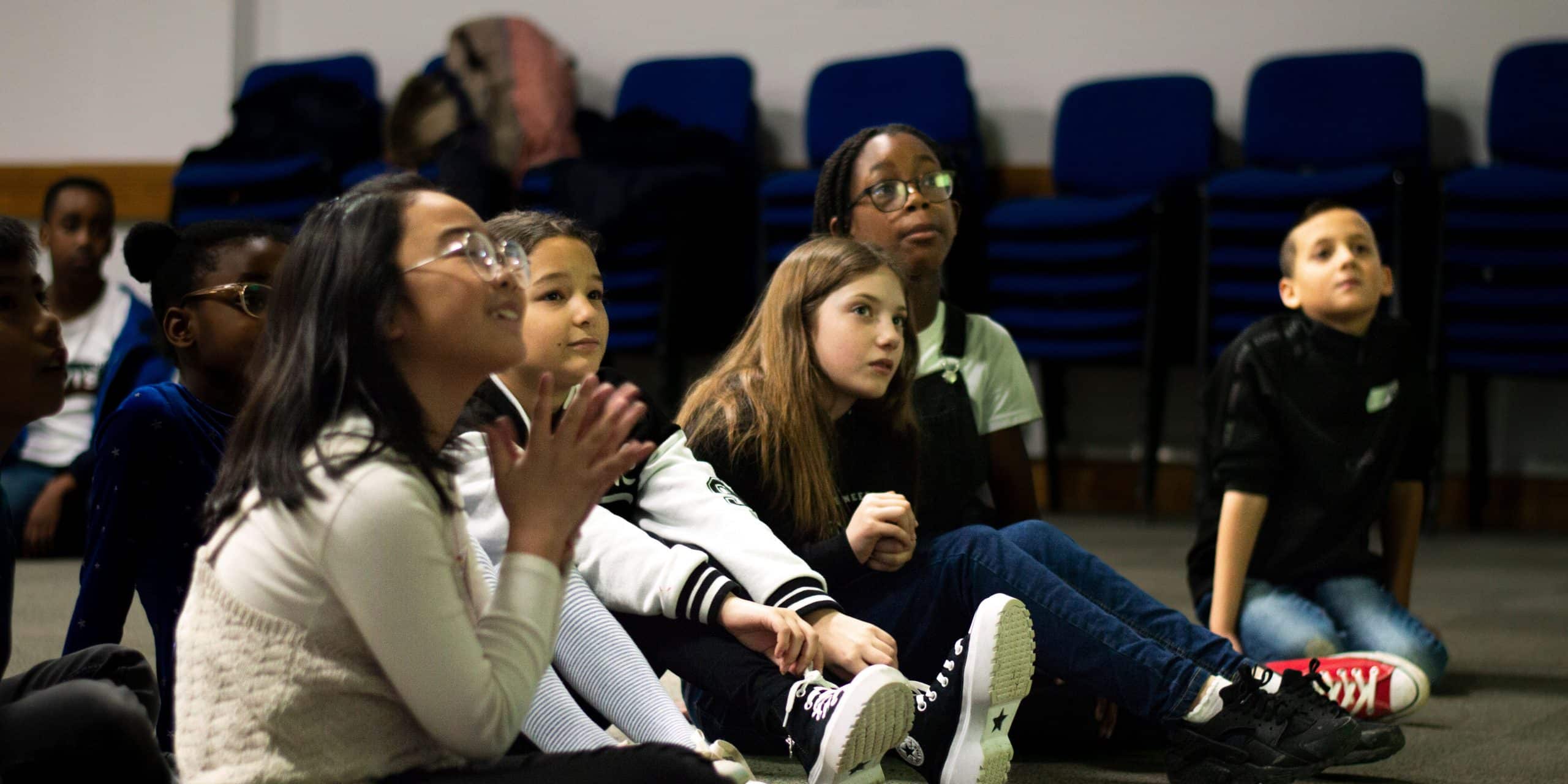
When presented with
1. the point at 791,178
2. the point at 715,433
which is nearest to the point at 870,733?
the point at 715,433

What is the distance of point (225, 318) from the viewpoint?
164 cm

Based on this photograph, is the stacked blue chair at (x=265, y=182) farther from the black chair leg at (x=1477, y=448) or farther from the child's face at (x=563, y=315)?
the black chair leg at (x=1477, y=448)

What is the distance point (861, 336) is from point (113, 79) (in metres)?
4.90

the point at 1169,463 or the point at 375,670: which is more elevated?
the point at 375,670

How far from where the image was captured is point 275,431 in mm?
1076

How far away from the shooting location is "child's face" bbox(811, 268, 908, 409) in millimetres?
1868

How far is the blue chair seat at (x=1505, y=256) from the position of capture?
391 cm

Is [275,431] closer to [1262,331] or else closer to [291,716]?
[291,716]

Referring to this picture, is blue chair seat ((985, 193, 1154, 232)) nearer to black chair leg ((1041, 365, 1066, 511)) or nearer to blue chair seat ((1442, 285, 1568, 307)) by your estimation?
black chair leg ((1041, 365, 1066, 511))

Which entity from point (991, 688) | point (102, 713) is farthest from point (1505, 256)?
point (102, 713)

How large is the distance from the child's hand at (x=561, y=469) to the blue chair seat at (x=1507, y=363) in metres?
3.58

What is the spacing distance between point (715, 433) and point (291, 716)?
868mm

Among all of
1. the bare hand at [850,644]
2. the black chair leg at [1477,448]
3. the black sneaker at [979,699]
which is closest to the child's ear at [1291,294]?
the black sneaker at [979,699]

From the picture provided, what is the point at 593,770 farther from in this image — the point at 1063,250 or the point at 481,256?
the point at 1063,250
